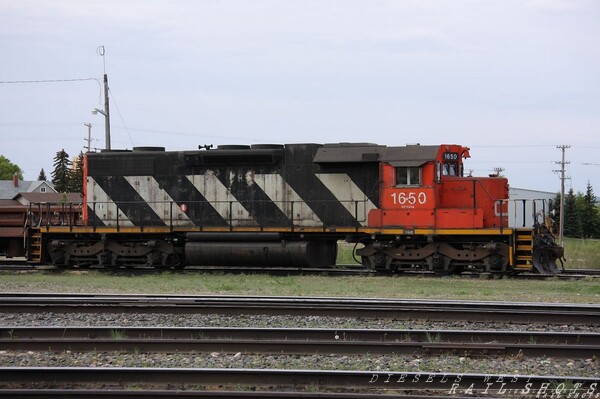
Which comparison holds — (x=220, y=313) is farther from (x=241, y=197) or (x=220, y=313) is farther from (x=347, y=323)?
(x=241, y=197)

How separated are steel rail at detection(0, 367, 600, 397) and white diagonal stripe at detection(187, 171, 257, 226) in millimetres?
12569

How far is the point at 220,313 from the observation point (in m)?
11.6

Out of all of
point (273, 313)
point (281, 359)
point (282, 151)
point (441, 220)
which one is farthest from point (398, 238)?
point (281, 359)

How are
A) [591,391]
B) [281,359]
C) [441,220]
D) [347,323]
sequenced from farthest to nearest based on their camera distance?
[441,220]
[347,323]
[281,359]
[591,391]

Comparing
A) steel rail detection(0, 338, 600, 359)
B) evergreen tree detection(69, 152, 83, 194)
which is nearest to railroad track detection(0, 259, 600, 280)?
steel rail detection(0, 338, 600, 359)

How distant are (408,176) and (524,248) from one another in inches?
130

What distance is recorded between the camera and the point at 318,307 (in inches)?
464

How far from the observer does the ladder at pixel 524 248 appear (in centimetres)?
1766

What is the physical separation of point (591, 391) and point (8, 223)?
59.9ft

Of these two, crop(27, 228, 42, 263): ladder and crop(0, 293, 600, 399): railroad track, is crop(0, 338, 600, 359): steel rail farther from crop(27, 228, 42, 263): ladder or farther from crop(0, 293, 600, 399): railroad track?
crop(27, 228, 42, 263): ladder

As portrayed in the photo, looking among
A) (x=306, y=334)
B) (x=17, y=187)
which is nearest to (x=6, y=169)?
(x=17, y=187)

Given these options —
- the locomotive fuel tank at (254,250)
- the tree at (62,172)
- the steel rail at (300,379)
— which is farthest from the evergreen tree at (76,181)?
the steel rail at (300,379)

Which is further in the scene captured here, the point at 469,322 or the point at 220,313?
the point at 220,313

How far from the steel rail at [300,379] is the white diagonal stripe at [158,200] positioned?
13.0 metres
